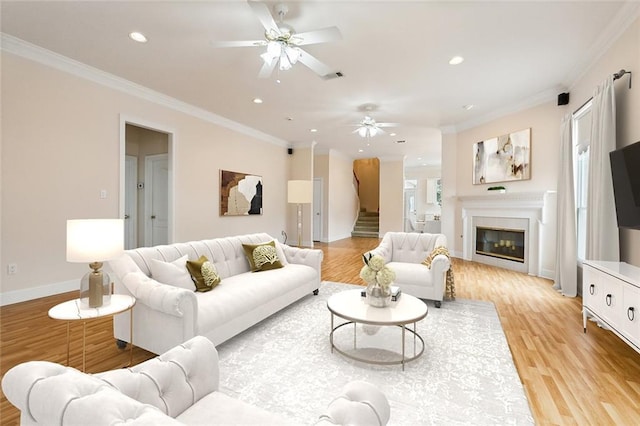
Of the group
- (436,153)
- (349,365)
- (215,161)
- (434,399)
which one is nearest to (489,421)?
(434,399)

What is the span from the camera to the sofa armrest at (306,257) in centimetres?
381

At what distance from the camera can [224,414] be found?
109cm

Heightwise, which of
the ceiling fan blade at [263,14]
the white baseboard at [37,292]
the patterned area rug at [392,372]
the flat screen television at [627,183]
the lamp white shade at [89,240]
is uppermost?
the ceiling fan blade at [263,14]

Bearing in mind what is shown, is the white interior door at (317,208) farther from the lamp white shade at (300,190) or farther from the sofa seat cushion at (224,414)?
the sofa seat cushion at (224,414)

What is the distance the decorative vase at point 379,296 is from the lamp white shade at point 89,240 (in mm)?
1917

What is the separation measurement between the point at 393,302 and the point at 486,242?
4521mm

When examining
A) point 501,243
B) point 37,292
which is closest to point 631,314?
point 501,243

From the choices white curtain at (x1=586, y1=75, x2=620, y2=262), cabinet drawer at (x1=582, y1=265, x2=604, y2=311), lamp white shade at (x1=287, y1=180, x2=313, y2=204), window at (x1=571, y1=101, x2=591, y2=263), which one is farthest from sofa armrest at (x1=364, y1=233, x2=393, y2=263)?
window at (x1=571, y1=101, x2=591, y2=263)

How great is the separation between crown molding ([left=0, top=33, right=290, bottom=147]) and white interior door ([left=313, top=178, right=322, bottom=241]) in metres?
3.62

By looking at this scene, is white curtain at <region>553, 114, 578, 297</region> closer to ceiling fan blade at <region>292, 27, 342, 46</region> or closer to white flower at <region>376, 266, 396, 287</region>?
white flower at <region>376, 266, 396, 287</region>

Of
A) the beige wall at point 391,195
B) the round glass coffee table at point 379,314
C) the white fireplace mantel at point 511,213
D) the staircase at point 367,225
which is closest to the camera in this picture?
the round glass coffee table at point 379,314

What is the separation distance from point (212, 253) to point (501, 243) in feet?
17.6

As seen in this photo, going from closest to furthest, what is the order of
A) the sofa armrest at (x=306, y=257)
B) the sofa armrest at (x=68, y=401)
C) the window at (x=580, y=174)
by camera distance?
the sofa armrest at (x=68, y=401)
the sofa armrest at (x=306, y=257)
the window at (x=580, y=174)

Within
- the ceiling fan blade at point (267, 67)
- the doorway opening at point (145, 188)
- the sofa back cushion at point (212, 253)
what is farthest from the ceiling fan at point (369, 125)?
the doorway opening at point (145, 188)
